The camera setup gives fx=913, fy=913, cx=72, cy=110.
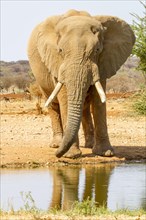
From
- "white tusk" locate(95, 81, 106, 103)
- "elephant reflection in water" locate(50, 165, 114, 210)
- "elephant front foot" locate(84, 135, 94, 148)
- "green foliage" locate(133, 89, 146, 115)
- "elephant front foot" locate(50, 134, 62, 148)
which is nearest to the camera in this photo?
"elephant reflection in water" locate(50, 165, 114, 210)

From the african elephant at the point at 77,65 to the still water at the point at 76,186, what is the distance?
2.07 ft

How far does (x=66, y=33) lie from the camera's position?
15.0m

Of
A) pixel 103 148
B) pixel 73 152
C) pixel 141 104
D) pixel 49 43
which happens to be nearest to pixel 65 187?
pixel 73 152

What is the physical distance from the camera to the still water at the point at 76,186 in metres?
11.2

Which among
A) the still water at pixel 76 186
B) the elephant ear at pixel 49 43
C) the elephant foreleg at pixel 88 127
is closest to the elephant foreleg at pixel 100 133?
the still water at pixel 76 186

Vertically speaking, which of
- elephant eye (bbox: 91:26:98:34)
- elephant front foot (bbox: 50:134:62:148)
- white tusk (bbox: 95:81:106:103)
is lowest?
elephant front foot (bbox: 50:134:62:148)

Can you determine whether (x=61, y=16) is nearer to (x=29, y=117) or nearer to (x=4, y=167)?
(x=4, y=167)

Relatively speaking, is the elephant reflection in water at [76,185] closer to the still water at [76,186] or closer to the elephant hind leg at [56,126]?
the still water at [76,186]

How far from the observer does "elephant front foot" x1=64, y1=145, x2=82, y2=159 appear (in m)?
15.5

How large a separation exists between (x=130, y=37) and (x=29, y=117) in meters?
7.85

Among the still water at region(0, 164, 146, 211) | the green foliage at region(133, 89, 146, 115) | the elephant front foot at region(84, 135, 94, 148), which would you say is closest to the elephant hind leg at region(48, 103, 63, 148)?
the elephant front foot at region(84, 135, 94, 148)

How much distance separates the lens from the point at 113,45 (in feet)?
52.7

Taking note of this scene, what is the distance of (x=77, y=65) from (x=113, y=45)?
5.86ft

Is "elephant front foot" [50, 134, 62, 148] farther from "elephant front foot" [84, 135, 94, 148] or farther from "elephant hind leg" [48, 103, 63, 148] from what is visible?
"elephant front foot" [84, 135, 94, 148]
